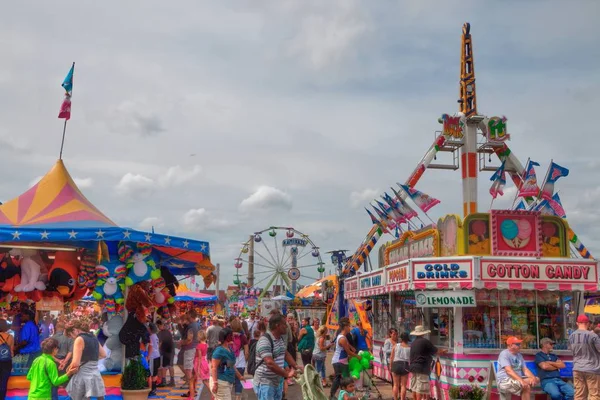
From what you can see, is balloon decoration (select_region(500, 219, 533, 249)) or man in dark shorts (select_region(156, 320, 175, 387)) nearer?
balloon decoration (select_region(500, 219, 533, 249))

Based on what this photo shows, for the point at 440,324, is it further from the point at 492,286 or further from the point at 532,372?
the point at 532,372

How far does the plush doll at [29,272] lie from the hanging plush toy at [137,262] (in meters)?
2.26

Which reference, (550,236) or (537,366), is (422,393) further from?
(550,236)

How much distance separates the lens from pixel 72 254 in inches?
462

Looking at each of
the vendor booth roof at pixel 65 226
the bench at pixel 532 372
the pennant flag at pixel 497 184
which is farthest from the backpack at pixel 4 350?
the pennant flag at pixel 497 184

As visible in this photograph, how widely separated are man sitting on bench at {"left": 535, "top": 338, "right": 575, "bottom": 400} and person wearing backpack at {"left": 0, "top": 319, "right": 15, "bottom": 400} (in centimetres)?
827

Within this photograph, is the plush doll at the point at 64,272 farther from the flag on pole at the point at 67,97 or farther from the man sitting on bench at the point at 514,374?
the man sitting on bench at the point at 514,374

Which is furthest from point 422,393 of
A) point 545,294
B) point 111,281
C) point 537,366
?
point 111,281

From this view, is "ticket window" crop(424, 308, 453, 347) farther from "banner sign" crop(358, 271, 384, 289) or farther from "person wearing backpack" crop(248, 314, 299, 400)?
"person wearing backpack" crop(248, 314, 299, 400)

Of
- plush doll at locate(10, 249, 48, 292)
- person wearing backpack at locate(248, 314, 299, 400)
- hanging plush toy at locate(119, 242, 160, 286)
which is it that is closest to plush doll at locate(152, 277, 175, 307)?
hanging plush toy at locate(119, 242, 160, 286)

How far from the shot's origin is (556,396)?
989cm

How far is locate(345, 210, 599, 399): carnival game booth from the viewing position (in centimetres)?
1119

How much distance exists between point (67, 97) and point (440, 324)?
917 cm

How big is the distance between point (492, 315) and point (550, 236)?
2170 millimetres
